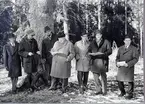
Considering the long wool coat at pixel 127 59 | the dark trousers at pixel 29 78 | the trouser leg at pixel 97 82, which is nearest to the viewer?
the long wool coat at pixel 127 59

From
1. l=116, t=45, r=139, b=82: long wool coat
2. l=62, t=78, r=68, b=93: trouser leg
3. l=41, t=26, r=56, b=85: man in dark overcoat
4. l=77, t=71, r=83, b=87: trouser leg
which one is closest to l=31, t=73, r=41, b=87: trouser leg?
l=41, t=26, r=56, b=85: man in dark overcoat

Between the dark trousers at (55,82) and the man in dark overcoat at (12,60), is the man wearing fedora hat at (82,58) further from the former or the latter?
the man in dark overcoat at (12,60)

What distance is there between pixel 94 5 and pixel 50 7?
2.06 ft

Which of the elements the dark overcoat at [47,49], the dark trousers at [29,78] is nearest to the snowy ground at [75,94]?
the dark trousers at [29,78]

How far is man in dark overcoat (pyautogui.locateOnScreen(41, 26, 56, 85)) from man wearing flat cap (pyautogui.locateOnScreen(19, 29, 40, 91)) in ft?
0.33

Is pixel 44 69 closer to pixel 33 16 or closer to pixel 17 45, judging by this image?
pixel 17 45

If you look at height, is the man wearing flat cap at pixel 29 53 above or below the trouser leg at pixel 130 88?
above

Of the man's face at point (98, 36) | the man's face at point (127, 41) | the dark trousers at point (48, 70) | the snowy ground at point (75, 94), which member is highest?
the man's face at point (98, 36)

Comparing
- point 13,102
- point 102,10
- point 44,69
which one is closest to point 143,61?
point 102,10

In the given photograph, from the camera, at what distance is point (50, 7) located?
12.4 ft

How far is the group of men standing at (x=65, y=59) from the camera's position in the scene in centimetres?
363

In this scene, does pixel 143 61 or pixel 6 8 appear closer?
pixel 143 61

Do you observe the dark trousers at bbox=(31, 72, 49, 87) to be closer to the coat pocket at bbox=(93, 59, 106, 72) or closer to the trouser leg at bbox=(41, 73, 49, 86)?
the trouser leg at bbox=(41, 73, 49, 86)

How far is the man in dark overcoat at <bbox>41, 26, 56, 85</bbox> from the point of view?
375 cm
